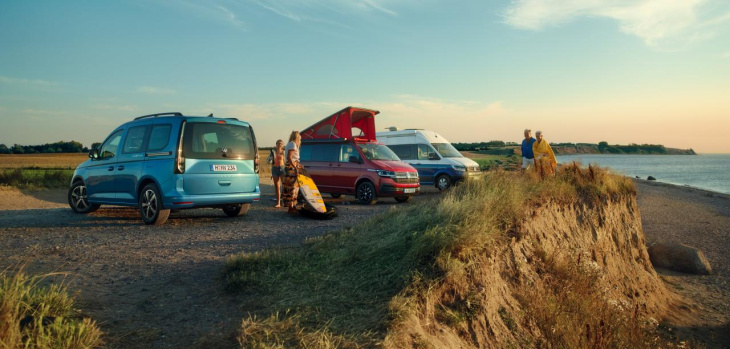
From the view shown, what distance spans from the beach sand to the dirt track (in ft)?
0.21

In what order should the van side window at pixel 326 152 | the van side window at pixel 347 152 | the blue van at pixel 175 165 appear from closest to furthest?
the blue van at pixel 175 165, the van side window at pixel 347 152, the van side window at pixel 326 152

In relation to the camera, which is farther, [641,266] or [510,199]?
[641,266]

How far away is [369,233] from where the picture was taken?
24.3 ft

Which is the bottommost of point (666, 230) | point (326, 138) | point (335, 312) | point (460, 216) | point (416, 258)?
point (666, 230)

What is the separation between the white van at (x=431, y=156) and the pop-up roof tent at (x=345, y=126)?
3.61 metres

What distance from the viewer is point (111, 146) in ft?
36.7

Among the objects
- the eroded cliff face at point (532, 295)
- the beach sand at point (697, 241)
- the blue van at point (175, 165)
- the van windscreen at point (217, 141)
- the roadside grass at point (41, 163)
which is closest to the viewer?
the eroded cliff face at point (532, 295)

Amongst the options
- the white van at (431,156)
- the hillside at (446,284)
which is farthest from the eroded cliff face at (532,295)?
the white van at (431,156)

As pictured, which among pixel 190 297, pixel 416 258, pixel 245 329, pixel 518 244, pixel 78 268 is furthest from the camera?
pixel 518 244

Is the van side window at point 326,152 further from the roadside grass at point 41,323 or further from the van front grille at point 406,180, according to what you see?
the roadside grass at point 41,323

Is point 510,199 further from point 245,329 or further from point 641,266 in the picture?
point 641,266

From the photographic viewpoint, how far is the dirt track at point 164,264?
4.55 m

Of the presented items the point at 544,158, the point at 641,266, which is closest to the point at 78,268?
the point at 544,158

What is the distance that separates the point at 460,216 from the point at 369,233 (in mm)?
1620
